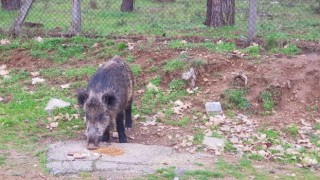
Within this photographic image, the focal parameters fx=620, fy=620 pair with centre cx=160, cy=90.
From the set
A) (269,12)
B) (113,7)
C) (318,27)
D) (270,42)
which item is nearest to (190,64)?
(270,42)

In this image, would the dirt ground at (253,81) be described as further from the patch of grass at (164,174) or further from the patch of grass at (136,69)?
the patch of grass at (164,174)

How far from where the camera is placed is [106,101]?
25.7 feet

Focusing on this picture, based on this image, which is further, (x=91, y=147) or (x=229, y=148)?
(x=229, y=148)

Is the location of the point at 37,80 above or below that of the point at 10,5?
below

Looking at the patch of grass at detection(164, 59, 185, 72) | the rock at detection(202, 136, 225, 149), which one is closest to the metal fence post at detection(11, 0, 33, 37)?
the patch of grass at detection(164, 59, 185, 72)

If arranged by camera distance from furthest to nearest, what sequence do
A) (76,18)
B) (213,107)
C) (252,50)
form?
(76,18)
(252,50)
(213,107)

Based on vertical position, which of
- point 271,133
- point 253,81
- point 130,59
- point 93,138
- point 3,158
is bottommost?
point 271,133

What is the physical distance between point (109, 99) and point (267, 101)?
9.11ft

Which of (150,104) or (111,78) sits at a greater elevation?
(111,78)

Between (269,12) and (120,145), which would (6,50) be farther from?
(269,12)

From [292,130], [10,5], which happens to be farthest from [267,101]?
[10,5]

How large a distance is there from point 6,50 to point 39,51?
2.09ft

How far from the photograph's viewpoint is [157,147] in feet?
25.4

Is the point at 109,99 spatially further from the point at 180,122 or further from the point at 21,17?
the point at 21,17
